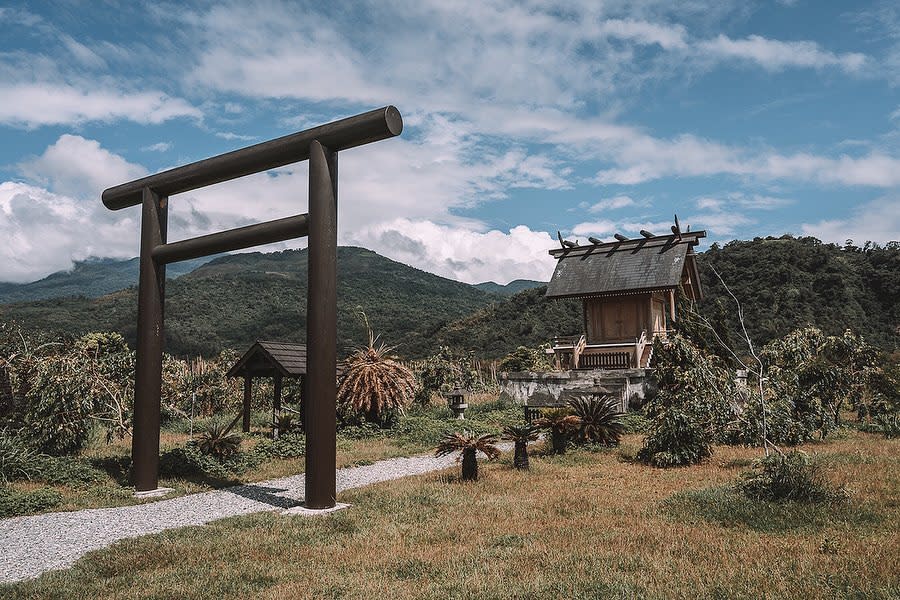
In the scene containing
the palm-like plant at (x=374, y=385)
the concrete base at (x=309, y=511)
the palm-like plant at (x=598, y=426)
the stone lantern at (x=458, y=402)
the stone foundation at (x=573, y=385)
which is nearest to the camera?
the concrete base at (x=309, y=511)

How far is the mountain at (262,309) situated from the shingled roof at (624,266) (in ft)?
65.6

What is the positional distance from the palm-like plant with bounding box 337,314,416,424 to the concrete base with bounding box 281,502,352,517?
8256 mm

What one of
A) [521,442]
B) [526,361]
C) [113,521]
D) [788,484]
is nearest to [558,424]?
[521,442]

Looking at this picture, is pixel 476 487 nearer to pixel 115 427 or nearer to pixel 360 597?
pixel 360 597

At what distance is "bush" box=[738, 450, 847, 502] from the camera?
296 inches

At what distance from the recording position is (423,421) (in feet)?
63.2

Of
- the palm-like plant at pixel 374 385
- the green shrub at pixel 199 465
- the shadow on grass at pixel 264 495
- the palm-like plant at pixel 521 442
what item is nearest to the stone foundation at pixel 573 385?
the palm-like plant at pixel 374 385

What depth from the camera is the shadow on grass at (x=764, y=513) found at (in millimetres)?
6633

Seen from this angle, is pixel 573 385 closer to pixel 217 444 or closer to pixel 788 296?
pixel 217 444

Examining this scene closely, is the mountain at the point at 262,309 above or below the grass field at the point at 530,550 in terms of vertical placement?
above

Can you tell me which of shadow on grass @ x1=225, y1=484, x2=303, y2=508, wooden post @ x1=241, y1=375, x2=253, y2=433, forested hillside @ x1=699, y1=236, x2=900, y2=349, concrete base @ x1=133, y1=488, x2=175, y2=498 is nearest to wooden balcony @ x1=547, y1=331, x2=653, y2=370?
wooden post @ x1=241, y1=375, x2=253, y2=433

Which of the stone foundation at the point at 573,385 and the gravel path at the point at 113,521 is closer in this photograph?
the gravel path at the point at 113,521

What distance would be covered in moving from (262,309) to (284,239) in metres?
67.4

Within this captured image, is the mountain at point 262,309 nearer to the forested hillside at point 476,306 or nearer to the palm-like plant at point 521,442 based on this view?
the forested hillside at point 476,306
